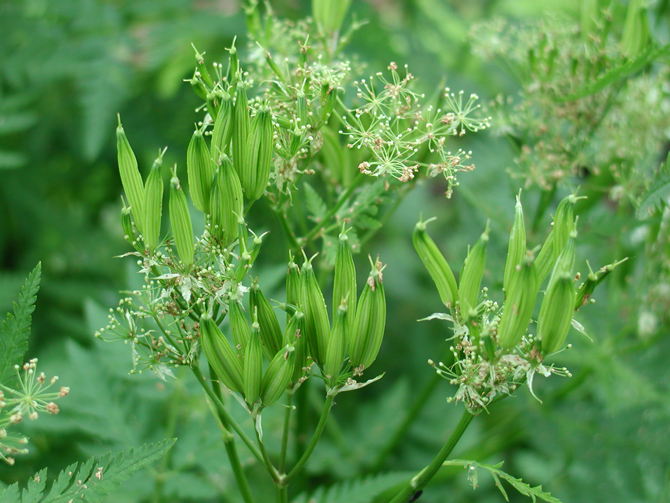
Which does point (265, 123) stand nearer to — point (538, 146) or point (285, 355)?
point (285, 355)

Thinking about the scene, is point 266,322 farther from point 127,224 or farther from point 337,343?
point 127,224

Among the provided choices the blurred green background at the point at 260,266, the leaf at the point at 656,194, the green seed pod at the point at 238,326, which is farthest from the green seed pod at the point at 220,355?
the leaf at the point at 656,194

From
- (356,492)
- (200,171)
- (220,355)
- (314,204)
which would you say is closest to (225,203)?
(200,171)

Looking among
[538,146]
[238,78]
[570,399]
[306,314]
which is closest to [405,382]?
[570,399]

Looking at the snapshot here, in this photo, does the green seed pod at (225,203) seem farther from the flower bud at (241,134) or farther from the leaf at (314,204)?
the leaf at (314,204)

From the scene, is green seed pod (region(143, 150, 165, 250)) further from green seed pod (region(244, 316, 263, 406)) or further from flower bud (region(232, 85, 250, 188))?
green seed pod (region(244, 316, 263, 406))

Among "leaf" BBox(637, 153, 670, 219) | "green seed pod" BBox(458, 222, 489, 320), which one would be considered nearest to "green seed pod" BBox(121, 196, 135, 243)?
"green seed pod" BBox(458, 222, 489, 320)

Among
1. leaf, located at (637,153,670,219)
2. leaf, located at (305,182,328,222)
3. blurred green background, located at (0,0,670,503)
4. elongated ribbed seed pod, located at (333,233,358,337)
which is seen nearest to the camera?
elongated ribbed seed pod, located at (333,233,358,337)
